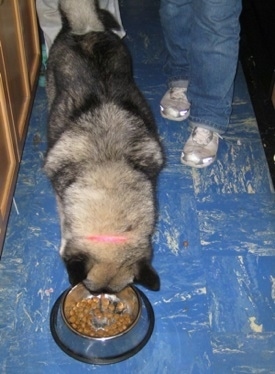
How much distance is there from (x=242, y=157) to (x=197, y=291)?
1.12 m

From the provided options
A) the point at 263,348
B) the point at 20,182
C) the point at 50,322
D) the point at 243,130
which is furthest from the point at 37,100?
the point at 263,348

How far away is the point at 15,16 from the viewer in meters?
2.68

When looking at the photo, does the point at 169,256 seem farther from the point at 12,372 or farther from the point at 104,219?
the point at 12,372

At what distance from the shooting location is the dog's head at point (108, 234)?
1.91m

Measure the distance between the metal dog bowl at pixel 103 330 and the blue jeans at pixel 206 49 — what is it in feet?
4.29

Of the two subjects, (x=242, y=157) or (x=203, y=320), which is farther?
(x=242, y=157)

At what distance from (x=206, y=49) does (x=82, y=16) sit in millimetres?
723

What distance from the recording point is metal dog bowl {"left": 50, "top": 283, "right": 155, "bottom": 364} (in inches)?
82.0

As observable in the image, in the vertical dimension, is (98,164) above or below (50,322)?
above

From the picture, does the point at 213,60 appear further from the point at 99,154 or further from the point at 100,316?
the point at 100,316

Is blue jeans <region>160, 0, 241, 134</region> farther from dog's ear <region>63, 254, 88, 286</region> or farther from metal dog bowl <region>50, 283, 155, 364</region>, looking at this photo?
dog's ear <region>63, 254, 88, 286</region>

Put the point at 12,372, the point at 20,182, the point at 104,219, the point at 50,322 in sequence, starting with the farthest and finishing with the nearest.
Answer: the point at 20,182 < the point at 50,322 < the point at 12,372 < the point at 104,219

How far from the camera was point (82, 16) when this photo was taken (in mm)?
2711

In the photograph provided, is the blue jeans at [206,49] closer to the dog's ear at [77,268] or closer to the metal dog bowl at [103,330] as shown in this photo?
the metal dog bowl at [103,330]
